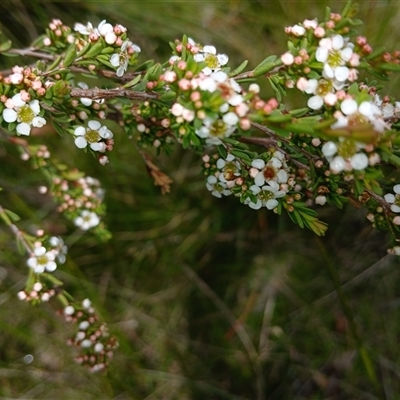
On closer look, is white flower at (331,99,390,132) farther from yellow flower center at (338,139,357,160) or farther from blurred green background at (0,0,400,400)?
blurred green background at (0,0,400,400)

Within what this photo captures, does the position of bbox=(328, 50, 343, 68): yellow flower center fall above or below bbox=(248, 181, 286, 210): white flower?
above

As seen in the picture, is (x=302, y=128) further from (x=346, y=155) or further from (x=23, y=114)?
(x=23, y=114)

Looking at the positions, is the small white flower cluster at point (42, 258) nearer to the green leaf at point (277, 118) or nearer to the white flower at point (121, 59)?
the white flower at point (121, 59)

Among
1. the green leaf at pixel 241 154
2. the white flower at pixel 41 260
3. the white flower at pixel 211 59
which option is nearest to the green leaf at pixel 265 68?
the white flower at pixel 211 59

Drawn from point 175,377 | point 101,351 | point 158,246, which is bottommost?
point 175,377

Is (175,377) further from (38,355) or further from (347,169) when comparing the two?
(347,169)

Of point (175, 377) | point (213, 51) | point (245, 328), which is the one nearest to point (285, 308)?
point (245, 328)

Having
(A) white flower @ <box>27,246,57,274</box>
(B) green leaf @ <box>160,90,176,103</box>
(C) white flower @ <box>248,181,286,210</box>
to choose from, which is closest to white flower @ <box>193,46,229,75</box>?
(B) green leaf @ <box>160,90,176,103</box>
